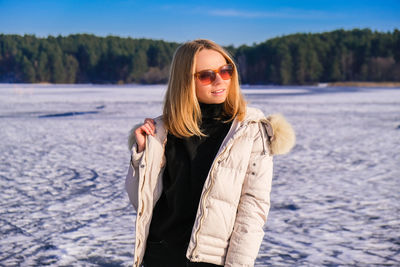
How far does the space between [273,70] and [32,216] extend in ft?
265

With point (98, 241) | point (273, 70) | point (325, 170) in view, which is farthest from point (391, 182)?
point (273, 70)

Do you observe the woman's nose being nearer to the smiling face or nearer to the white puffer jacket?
the smiling face

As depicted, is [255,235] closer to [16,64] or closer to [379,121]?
[379,121]

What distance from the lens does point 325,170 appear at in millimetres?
5820

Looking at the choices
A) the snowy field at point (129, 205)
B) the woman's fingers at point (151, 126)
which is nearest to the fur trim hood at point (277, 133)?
the woman's fingers at point (151, 126)

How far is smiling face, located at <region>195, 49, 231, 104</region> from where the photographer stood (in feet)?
5.06

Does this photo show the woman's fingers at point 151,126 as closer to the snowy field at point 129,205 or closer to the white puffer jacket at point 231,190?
the white puffer jacket at point 231,190

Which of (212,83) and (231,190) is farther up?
(212,83)

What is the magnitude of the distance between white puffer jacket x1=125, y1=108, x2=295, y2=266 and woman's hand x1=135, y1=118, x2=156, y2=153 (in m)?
0.02

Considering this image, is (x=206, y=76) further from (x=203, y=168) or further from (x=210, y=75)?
(x=203, y=168)

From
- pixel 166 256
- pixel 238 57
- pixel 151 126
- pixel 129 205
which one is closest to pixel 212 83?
pixel 151 126

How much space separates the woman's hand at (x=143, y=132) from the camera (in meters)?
1.54

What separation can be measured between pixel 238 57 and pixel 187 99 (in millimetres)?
91597

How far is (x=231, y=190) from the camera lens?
1.46m
